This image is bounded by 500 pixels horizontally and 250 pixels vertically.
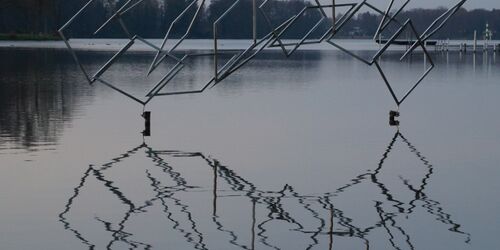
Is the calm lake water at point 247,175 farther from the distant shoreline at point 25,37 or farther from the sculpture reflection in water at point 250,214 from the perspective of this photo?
the distant shoreline at point 25,37

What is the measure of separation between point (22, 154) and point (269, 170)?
3.69 metres

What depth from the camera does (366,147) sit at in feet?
51.3

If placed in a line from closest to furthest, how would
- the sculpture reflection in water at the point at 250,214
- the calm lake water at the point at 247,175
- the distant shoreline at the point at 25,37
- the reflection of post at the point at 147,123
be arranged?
the sculpture reflection in water at the point at 250,214
the calm lake water at the point at 247,175
the reflection of post at the point at 147,123
the distant shoreline at the point at 25,37

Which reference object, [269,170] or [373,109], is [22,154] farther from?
[373,109]

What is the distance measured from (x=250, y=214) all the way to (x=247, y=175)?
2638 mm

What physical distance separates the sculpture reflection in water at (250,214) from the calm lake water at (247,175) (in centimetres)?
2

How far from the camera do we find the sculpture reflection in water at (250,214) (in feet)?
28.6

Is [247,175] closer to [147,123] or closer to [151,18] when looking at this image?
[147,123]

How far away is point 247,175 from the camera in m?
12.6

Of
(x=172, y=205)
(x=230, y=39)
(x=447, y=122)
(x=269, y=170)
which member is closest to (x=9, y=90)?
(x=447, y=122)

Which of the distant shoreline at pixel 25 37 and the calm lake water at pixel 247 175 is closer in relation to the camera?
the calm lake water at pixel 247 175

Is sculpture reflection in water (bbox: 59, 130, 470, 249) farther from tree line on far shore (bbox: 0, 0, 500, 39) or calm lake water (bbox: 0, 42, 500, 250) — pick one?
tree line on far shore (bbox: 0, 0, 500, 39)

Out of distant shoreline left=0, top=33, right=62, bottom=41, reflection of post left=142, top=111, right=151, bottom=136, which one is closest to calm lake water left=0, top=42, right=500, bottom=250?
reflection of post left=142, top=111, right=151, bottom=136

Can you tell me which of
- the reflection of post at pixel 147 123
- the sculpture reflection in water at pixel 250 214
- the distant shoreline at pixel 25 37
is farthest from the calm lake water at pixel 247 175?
the distant shoreline at pixel 25 37
